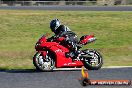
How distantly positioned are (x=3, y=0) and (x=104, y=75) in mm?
64404

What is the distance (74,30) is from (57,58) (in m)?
15.7

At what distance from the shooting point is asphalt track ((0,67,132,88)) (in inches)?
507

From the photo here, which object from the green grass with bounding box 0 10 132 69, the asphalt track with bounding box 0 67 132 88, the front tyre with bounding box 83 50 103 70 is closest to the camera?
the asphalt track with bounding box 0 67 132 88

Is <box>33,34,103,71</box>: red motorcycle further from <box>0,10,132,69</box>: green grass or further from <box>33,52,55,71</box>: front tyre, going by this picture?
<box>0,10,132,69</box>: green grass

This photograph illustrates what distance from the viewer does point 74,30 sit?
3144cm

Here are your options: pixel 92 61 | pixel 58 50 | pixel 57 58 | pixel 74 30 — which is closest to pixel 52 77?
pixel 57 58

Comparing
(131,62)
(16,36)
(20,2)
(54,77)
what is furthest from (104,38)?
(20,2)

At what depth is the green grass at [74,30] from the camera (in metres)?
20.3

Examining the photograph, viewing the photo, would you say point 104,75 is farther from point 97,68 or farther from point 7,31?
point 7,31

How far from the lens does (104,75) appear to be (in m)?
14.5

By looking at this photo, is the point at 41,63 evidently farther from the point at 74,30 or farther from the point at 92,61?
the point at 74,30

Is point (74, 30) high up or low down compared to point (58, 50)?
down

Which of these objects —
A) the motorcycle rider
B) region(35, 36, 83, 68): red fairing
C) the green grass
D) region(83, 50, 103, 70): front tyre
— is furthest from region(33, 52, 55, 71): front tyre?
the green grass

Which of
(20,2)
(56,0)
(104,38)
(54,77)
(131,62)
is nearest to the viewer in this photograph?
(54,77)
